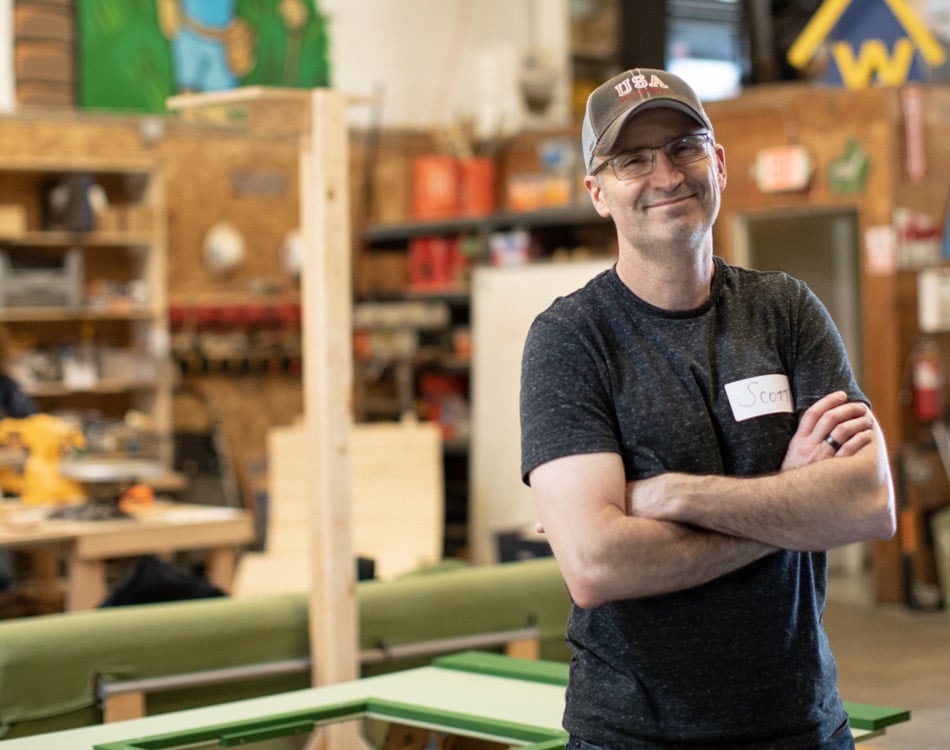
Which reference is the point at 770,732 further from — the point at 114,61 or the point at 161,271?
the point at 114,61

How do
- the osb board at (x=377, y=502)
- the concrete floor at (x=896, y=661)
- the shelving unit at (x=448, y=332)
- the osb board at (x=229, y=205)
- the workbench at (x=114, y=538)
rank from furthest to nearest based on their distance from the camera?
the osb board at (x=229, y=205) < the shelving unit at (x=448, y=332) < the osb board at (x=377, y=502) < the concrete floor at (x=896, y=661) < the workbench at (x=114, y=538)

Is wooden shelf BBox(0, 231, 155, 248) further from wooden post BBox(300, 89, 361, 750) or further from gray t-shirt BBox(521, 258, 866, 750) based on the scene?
gray t-shirt BBox(521, 258, 866, 750)

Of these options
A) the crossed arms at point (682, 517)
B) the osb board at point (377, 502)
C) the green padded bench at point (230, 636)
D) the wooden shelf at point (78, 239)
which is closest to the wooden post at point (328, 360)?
the green padded bench at point (230, 636)

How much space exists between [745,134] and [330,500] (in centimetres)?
535

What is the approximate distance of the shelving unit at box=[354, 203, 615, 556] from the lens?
357 inches

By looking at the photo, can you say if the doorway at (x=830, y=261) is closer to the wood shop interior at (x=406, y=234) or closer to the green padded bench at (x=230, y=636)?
the wood shop interior at (x=406, y=234)

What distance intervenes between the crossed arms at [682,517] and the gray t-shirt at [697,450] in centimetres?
3

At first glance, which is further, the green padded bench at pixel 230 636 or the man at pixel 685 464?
the green padded bench at pixel 230 636

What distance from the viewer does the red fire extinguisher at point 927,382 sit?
793 cm

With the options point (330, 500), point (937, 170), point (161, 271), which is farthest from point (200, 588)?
point (937, 170)

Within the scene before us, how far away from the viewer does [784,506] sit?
5.90 feet

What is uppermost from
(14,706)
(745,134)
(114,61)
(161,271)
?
(114,61)

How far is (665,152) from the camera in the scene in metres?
1.92

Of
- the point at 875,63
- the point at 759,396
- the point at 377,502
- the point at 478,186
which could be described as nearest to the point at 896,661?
the point at 377,502
